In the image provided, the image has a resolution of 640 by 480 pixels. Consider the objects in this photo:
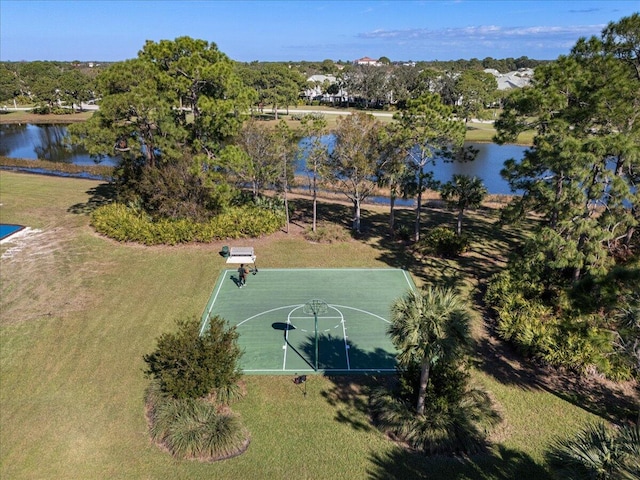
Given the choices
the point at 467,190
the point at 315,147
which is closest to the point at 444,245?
the point at 467,190

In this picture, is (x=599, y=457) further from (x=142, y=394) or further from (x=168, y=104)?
(x=168, y=104)

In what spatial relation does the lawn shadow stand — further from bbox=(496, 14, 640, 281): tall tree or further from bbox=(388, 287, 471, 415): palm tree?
bbox=(388, 287, 471, 415): palm tree

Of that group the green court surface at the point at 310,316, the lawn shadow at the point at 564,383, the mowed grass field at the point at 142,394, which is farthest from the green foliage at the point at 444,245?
the lawn shadow at the point at 564,383

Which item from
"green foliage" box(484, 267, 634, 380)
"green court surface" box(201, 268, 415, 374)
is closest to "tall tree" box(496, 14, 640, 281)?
"green foliage" box(484, 267, 634, 380)

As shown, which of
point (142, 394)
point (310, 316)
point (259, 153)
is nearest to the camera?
point (142, 394)

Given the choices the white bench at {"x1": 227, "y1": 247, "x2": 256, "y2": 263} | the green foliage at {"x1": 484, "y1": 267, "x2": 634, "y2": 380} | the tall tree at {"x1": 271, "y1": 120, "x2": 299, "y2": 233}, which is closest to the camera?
the green foliage at {"x1": 484, "y1": 267, "x2": 634, "y2": 380}

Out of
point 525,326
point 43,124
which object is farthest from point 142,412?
point 43,124
